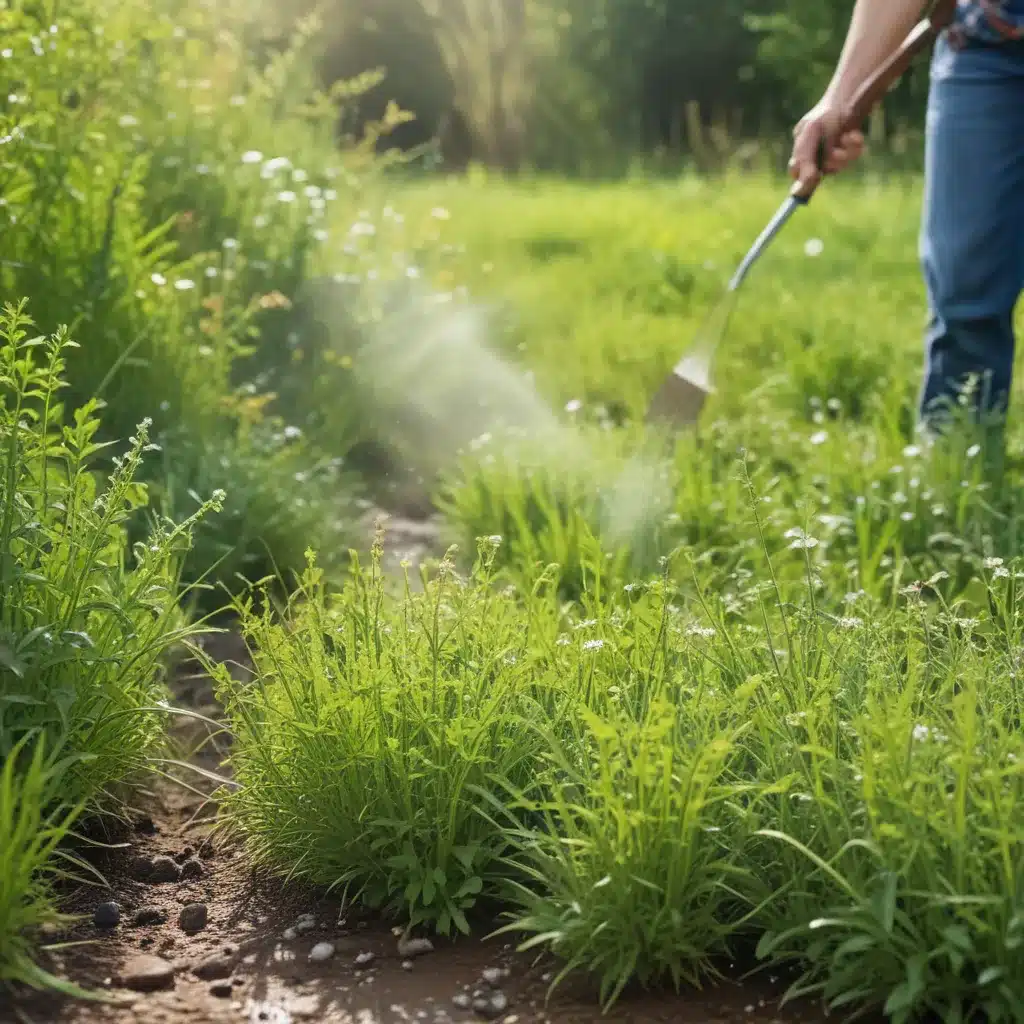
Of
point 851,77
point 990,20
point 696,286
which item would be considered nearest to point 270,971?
point 851,77

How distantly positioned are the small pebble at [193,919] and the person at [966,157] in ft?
7.28

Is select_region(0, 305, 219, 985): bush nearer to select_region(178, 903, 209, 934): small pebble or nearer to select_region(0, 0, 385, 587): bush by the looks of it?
select_region(178, 903, 209, 934): small pebble

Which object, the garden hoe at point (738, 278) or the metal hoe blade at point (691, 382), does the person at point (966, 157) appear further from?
the metal hoe blade at point (691, 382)

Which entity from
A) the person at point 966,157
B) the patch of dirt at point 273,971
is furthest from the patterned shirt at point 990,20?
the patch of dirt at point 273,971

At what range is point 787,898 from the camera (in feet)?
5.94

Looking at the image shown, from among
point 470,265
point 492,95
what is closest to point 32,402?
point 470,265

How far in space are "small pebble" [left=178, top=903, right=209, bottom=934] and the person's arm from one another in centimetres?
221

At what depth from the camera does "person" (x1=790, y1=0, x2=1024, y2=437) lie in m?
3.25

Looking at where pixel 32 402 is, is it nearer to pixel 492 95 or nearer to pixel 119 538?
pixel 119 538

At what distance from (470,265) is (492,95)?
8439 millimetres

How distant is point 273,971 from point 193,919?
193 mm

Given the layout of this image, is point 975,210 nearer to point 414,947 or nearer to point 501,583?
point 501,583

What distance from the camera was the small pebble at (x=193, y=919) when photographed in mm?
1968

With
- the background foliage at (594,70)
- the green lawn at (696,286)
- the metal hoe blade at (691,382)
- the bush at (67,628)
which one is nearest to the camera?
the bush at (67,628)
